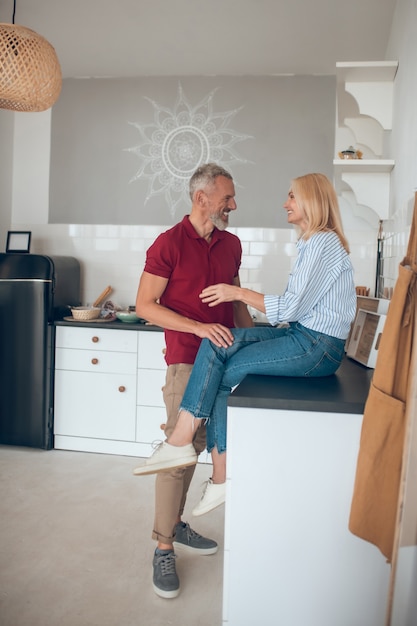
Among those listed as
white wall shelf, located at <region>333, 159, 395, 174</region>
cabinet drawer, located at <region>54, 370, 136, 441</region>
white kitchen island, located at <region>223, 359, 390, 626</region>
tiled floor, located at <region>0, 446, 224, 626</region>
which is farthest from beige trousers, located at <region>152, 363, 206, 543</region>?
cabinet drawer, located at <region>54, 370, 136, 441</region>

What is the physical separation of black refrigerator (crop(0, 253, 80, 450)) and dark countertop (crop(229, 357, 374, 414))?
7.60 feet

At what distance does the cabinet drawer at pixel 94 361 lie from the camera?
167 inches

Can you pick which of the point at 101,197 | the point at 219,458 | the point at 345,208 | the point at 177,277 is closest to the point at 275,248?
the point at 345,208

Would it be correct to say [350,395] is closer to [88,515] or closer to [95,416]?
[88,515]

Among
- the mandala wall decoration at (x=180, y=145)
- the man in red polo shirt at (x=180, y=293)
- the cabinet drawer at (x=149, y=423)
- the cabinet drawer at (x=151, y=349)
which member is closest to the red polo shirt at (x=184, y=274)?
the man in red polo shirt at (x=180, y=293)

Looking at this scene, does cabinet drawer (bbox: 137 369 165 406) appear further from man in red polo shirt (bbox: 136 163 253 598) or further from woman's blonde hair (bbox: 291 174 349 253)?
woman's blonde hair (bbox: 291 174 349 253)

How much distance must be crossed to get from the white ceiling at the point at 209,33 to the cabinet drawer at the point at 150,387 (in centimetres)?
209

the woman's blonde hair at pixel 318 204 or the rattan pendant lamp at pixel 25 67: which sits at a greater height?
the rattan pendant lamp at pixel 25 67

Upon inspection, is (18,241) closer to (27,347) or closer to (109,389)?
(27,347)

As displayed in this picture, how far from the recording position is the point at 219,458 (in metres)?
2.37

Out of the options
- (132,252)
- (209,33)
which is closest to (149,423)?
(132,252)

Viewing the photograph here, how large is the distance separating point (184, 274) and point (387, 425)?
4.09ft

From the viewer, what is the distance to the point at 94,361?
4.26 m

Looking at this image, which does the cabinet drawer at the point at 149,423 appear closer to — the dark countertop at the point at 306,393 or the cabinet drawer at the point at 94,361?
the cabinet drawer at the point at 94,361
